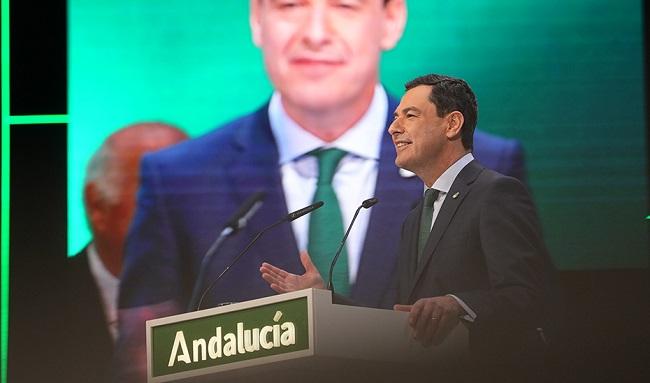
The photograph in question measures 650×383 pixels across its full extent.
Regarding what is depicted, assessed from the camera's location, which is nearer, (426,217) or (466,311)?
(466,311)

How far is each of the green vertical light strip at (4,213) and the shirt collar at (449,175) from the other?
6.68 ft

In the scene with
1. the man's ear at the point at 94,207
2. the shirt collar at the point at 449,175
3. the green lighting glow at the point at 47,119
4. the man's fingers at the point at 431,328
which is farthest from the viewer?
the green lighting glow at the point at 47,119

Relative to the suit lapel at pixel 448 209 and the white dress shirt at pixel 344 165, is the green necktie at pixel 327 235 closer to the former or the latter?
the white dress shirt at pixel 344 165

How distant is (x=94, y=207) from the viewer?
19.7 ft

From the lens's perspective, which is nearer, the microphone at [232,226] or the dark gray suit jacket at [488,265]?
the dark gray suit jacket at [488,265]

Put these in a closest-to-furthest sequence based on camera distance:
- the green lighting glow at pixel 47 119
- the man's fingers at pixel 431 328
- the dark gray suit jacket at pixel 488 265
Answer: the man's fingers at pixel 431 328 → the dark gray suit jacket at pixel 488 265 → the green lighting glow at pixel 47 119

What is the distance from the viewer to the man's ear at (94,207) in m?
5.98

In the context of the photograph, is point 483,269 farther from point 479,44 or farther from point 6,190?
point 6,190

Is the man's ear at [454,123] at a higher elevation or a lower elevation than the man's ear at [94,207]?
higher

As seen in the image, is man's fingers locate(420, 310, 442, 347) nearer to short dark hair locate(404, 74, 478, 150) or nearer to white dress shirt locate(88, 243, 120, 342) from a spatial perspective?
short dark hair locate(404, 74, 478, 150)

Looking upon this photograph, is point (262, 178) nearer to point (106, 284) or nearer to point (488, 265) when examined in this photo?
point (106, 284)

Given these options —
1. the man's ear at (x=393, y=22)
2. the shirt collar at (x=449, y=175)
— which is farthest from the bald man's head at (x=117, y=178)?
the shirt collar at (x=449, y=175)

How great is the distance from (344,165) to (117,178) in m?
1.01

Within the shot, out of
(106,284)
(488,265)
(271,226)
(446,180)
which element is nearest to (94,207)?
(106,284)
